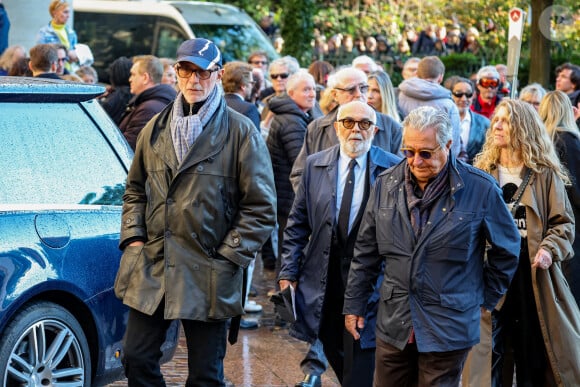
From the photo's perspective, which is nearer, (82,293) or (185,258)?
(185,258)

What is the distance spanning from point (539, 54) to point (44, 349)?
17.6 meters

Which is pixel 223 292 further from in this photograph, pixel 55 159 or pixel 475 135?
pixel 475 135

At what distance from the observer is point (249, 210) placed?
18.6 feet

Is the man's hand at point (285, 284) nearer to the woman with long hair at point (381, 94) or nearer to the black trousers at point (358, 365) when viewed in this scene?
the black trousers at point (358, 365)

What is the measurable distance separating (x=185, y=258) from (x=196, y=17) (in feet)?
57.9

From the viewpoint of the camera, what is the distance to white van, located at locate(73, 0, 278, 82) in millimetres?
22422

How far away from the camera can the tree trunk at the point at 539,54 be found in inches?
856

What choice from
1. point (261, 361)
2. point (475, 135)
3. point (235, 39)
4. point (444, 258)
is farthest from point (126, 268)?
point (235, 39)

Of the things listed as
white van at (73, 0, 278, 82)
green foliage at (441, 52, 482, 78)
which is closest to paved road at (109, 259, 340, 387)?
white van at (73, 0, 278, 82)

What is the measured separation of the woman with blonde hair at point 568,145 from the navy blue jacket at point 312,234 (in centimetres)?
174

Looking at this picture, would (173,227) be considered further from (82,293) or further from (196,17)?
(196,17)

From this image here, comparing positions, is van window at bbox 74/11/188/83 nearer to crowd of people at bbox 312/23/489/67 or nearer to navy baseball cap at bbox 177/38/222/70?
crowd of people at bbox 312/23/489/67

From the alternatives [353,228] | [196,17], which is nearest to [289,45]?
[196,17]

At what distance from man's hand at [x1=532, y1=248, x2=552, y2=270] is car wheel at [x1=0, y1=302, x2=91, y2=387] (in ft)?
8.64
